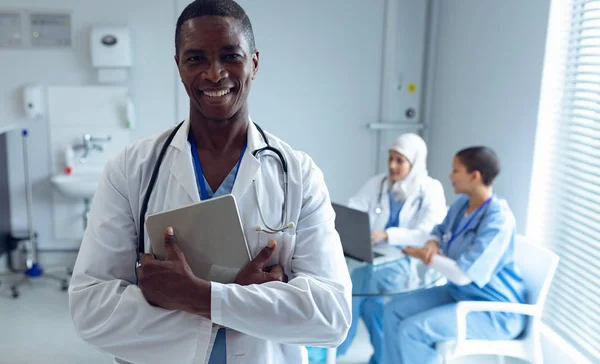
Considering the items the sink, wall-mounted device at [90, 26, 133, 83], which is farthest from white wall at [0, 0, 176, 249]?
the sink

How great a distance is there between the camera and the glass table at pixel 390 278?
211 centimetres

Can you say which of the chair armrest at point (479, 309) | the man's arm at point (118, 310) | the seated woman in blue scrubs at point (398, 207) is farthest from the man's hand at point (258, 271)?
the seated woman in blue scrubs at point (398, 207)

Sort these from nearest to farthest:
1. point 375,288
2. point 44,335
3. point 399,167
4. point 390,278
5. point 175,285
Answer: point 175,285, point 375,288, point 390,278, point 399,167, point 44,335

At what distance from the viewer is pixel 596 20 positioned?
246cm

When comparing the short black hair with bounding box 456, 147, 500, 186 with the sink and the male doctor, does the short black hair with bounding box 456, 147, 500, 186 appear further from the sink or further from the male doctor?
the sink

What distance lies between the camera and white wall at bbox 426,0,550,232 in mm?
2857

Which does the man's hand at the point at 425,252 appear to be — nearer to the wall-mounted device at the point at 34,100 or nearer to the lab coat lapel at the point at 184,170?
the lab coat lapel at the point at 184,170

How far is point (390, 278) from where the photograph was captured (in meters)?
2.22

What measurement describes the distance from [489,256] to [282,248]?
1362mm

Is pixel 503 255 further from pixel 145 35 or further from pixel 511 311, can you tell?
pixel 145 35

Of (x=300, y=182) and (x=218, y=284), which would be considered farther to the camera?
(x=300, y=182)

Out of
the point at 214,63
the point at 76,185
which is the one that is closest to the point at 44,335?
the point at 76,185

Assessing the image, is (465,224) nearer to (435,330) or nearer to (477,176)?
(477,176)

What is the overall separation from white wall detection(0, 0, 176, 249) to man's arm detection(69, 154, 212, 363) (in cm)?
311
